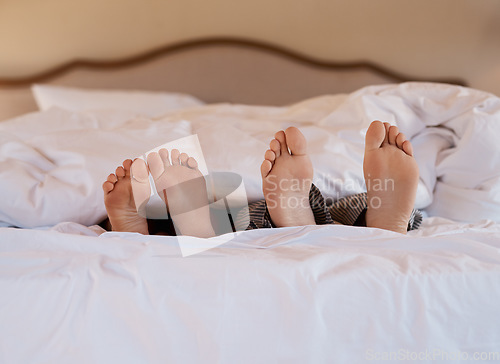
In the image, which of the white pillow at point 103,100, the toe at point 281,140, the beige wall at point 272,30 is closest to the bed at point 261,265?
the toe at point 281,140

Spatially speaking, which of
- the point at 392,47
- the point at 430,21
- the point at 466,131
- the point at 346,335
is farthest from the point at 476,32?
the point at 346,335

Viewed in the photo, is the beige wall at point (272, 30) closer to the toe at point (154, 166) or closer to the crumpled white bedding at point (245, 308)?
the toe at point (154, 166)

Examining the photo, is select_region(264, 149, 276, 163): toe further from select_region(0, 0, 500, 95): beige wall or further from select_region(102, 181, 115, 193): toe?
select_region(0, 0, 500, 95): beige wall

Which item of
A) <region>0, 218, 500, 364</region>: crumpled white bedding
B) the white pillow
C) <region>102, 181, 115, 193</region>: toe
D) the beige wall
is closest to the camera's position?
<region>0, 218, 500, 364</region>: crumpled white bedding

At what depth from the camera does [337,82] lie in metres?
2.11

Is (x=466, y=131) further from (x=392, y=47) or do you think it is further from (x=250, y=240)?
(x=392, y=47)

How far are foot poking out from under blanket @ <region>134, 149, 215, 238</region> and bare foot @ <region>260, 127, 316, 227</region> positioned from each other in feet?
0.42

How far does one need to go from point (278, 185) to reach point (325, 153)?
0.20 m

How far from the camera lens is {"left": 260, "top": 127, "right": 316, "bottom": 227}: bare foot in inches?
33.9

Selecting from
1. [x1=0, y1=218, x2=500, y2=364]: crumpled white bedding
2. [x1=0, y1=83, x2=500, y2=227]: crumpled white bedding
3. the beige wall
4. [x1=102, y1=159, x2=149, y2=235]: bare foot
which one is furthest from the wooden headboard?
[x1=0, y1=218, x2=500, y2=364]: crumpled white bedding

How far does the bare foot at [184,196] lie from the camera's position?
86cm

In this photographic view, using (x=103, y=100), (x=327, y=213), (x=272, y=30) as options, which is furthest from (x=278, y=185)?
(x=272, y=30)

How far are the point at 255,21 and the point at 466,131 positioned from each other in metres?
1.39

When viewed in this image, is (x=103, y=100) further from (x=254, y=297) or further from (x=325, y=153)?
(x=254, y=297)
